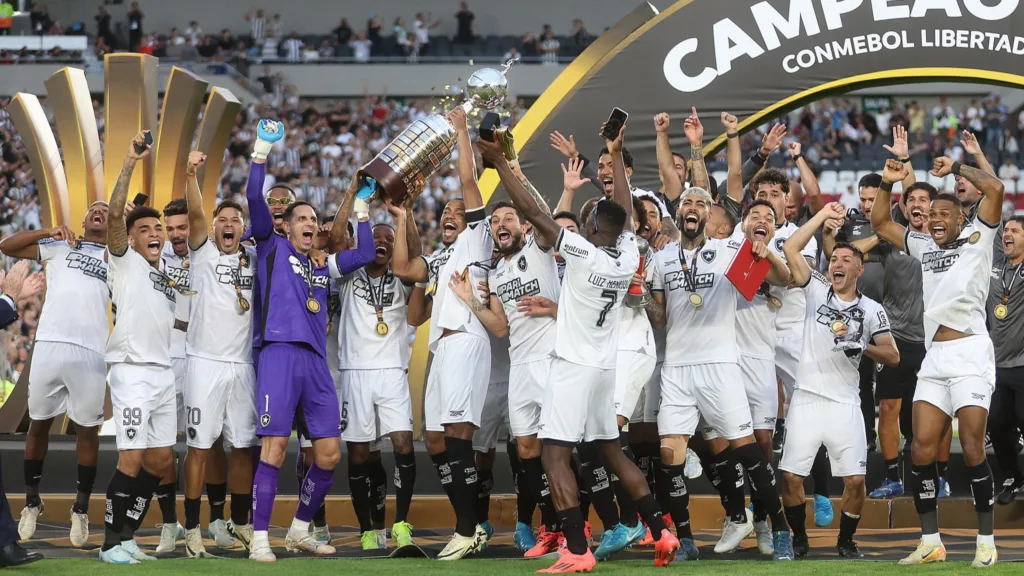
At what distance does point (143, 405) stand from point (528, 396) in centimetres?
247

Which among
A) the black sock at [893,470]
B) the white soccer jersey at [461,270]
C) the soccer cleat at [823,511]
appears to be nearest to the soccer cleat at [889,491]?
the black sock at [893,470]

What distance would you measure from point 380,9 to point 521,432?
93.0 feet

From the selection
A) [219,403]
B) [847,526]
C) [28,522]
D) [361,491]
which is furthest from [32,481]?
[847,526]

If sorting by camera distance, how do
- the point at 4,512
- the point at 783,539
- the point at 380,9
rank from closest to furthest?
the point at 4,512 < the point at 783,539 < the point at 380,9

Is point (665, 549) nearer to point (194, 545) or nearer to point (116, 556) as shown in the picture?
point (194, 545)

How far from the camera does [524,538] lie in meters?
8.19

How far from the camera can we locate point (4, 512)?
6.83m

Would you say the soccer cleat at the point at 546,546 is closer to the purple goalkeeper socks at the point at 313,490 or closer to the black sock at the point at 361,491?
the black sock at the point at 361,491

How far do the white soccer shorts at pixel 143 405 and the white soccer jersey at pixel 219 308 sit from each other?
33 cm

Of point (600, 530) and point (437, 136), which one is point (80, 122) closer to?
point (437, 136)

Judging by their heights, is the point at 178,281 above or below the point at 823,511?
above

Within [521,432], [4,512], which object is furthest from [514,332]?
[4,512]

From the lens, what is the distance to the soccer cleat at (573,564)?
6.85 metres

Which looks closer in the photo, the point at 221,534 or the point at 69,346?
the point at 221,534
